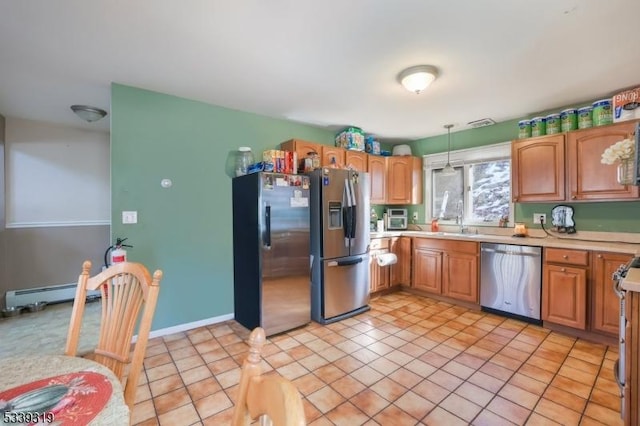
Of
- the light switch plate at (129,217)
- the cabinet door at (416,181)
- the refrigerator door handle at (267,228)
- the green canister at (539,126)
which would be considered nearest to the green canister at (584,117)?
the green canister at (539,126)

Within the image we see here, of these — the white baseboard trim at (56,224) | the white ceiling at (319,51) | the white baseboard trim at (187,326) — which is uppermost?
the white ceiling at (319,51)

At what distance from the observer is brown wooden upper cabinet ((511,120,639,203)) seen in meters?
2.75

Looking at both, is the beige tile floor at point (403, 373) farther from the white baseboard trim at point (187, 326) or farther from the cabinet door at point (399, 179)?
the cabinet door at point (399, 179)

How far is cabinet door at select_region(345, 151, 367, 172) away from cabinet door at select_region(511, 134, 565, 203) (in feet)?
6.09

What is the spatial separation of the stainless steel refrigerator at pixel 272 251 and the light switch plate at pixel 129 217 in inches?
37.9

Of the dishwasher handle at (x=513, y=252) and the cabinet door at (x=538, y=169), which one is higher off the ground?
the cabinet door at (x=538, y=169)

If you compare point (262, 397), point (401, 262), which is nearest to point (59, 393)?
point (262, 397)

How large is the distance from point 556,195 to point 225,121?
379 centimetres

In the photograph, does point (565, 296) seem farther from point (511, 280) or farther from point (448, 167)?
point (448, 167)

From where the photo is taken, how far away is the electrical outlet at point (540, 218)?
343 cm

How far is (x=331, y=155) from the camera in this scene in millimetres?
3883

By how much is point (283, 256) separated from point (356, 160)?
1.95 meters

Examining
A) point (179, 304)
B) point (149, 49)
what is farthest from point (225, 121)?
point (179, 304)

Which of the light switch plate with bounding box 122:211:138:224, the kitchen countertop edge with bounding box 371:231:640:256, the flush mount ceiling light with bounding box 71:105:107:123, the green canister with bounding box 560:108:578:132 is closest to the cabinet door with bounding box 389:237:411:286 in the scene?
the kitchen countertop edge with bounding box 371:231:640:256
